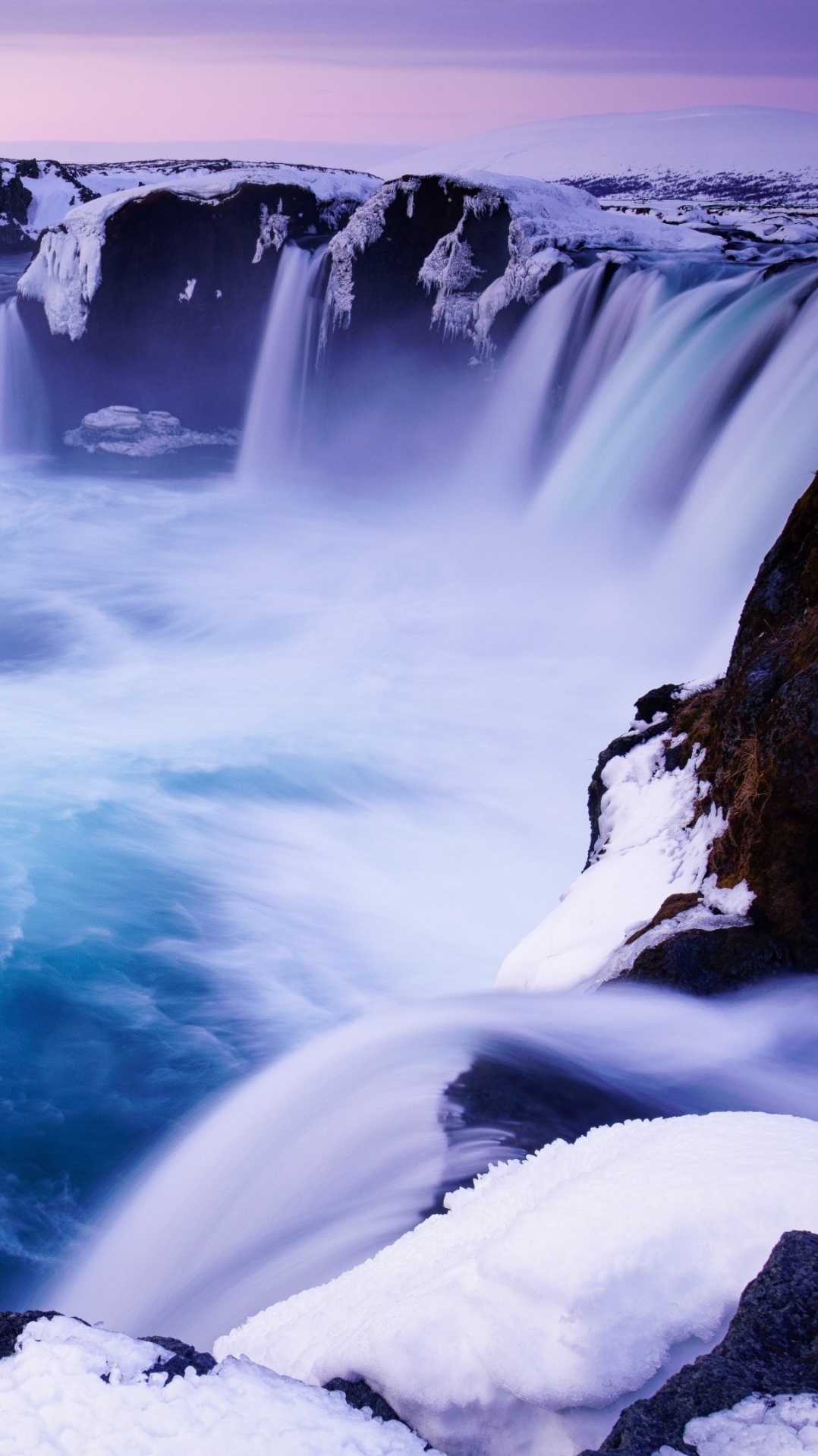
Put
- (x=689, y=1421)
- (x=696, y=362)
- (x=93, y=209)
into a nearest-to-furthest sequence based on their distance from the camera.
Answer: (x=689, y=1421), (x=696, y=362), (x=93, y=209)

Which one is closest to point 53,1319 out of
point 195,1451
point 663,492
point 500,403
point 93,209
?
point 195,1451

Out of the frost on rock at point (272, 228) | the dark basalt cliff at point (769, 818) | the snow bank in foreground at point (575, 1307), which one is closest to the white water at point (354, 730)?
the dark basalt cliff at point (769, 818)

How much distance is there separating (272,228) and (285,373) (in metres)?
2.15

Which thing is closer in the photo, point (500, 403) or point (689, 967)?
point (689, 967)

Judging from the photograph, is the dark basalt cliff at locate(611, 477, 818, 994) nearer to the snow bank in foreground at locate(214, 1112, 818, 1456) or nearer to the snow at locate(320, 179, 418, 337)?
the snow bank in foreground at locate(214, 1112, 818, 1456)

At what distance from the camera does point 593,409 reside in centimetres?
1312

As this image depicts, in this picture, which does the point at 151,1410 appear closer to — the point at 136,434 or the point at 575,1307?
the point at 575,1307

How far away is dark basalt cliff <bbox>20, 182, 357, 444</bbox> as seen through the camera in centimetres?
1638

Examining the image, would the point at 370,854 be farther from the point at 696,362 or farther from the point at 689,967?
the point at 696,362

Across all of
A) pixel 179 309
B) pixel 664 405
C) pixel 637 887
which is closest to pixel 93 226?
pixel 179 309

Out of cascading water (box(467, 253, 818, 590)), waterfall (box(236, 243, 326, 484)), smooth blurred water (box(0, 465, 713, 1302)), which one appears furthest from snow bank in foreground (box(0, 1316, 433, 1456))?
waterfall (box(236, 243, 326, 484))

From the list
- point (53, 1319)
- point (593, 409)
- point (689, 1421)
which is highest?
point (593, 409)

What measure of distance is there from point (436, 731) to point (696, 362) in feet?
17.3

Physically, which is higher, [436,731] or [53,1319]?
[53,1319]
